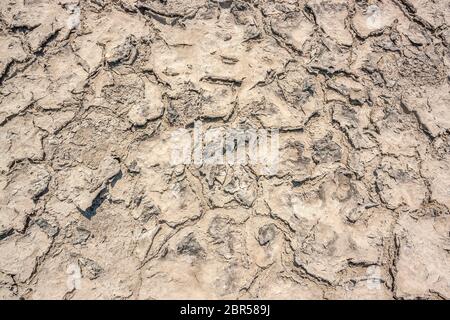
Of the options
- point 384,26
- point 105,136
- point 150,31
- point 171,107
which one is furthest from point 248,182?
point 384,26

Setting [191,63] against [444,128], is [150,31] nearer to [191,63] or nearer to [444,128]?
[191,63]

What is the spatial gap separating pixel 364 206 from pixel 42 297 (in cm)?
102

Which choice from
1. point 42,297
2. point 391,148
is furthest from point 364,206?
point 42,297

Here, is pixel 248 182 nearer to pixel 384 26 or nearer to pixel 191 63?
pixel 191 63

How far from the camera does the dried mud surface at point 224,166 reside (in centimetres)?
124

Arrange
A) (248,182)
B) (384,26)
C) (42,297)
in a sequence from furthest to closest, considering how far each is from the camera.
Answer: (384,26)
(248,182)
(42,297)

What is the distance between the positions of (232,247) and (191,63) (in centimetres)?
62

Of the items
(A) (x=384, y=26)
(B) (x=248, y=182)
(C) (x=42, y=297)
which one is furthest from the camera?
(A) (x=384, y=26)

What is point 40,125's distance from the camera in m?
1.30

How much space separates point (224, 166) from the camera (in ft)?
4.28

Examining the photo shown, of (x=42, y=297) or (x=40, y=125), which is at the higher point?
(x=40, y=125)

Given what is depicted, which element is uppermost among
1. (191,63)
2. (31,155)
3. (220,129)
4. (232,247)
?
(191,63)

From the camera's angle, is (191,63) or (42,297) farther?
(191,63)

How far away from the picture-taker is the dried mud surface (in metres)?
1.24
